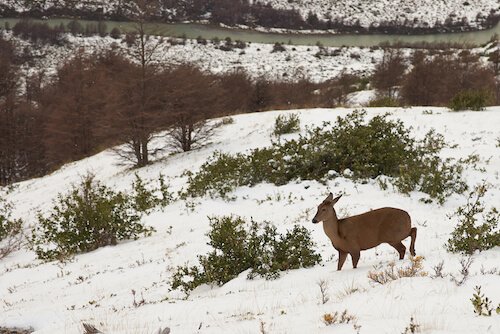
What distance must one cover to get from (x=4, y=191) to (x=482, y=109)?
25.2 meters

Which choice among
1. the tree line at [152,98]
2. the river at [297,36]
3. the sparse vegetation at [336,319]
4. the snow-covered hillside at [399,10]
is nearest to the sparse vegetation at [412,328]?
the sparse vegetation at [336,319]

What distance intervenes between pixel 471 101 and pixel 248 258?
51.9ft

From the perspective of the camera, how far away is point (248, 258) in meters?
7.06

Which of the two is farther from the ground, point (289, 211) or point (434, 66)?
point (434, 66)

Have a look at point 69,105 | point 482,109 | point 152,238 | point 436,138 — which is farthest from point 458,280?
point 69,105

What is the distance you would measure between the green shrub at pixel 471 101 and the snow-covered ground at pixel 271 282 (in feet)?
5.67

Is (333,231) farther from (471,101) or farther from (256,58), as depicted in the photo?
(256,58)

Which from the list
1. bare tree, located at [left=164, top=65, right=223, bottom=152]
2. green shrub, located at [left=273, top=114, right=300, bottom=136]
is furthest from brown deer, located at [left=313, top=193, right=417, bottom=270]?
bare tree, located at [left=164, top=65, right=223, bottom=152]

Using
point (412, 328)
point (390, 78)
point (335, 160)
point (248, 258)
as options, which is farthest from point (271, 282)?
point (390, 78)

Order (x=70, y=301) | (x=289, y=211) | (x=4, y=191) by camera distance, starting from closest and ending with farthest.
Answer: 1. (x=70, y=301)
2. (x=289, y=211)
3. (x=4, y=191)

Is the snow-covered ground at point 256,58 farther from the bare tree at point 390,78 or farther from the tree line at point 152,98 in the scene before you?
the bare tree at point 390,78

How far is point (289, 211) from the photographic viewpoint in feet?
34.8

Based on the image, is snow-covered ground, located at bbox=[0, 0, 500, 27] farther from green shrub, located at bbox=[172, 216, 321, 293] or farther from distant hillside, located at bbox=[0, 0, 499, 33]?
green shrub, located at bbox=[172, 216, 321, 293]

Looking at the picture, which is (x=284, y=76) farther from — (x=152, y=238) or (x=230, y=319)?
(x=230, y=319)
